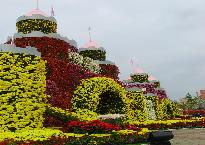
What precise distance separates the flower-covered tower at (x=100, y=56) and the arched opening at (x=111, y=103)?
525cm

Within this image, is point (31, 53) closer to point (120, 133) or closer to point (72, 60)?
point (120, 133)

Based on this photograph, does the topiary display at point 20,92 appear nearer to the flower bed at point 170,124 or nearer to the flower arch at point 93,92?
the flower arch at point 93,92

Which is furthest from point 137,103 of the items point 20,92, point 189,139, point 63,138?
point 63,138

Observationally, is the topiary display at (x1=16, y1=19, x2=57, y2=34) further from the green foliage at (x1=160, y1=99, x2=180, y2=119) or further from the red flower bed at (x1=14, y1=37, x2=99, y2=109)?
the green foliage at (x1=160, y1=99, x2=180, y2=119)

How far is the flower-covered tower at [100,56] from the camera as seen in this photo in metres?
34.3

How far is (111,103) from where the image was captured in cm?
2938

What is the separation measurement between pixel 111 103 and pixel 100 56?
7024 millimetres

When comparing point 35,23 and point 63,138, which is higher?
point 35,23

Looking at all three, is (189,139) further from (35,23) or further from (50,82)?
(35,23)

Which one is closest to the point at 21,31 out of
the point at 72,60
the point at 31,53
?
the point at 72,60

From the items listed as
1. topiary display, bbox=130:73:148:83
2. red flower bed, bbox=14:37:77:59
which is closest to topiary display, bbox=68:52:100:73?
red flower bed, bbox=14:37:77:59

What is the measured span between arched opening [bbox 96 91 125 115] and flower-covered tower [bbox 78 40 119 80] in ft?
17.2

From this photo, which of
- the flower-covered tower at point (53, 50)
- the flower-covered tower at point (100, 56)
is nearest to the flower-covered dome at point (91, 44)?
the flower-covered tower at point (100, 56)

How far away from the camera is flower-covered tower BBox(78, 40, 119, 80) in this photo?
113ft
